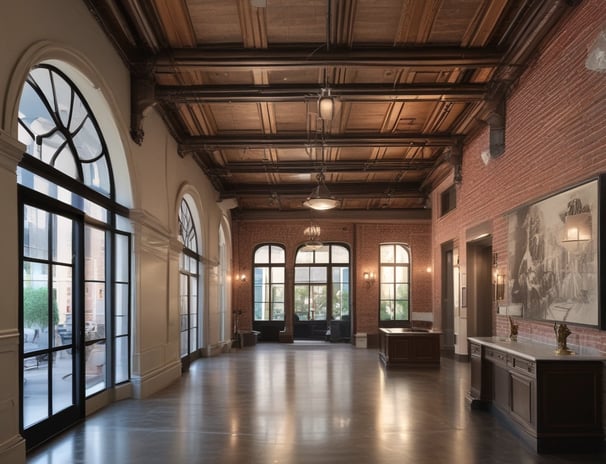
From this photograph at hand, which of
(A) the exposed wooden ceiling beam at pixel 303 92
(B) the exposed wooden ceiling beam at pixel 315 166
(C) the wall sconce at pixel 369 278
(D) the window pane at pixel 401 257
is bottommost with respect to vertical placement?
(C) the wall sconce at pixel 369 278

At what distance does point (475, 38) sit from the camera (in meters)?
7.37

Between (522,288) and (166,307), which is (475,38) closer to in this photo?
(522,288)

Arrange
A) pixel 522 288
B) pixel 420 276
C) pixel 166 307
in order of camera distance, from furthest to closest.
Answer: pixel 420 276 → pixel 166 307 → pixel 522 288

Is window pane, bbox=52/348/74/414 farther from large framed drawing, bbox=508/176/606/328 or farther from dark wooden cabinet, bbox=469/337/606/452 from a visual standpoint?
large framed drawing, bbox=508/176/606/328

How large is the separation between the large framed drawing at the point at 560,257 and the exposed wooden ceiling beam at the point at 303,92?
2066 millimetres

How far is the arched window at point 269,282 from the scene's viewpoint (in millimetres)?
20625

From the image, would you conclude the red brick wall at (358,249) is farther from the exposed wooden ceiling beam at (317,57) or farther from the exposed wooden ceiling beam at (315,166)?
the exposed wooden ceiling beam at (317,57)

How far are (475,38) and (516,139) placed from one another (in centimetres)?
199

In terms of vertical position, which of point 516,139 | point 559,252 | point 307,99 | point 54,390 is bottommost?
point 54,390

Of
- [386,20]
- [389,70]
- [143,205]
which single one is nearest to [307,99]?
[389,70]

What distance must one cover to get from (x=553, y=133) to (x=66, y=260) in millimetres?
6036

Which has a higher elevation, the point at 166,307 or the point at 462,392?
the point at 166,307

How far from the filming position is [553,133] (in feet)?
23.6

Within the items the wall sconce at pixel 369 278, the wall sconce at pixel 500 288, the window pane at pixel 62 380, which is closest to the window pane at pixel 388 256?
the wall sconce at pixel 369 278
